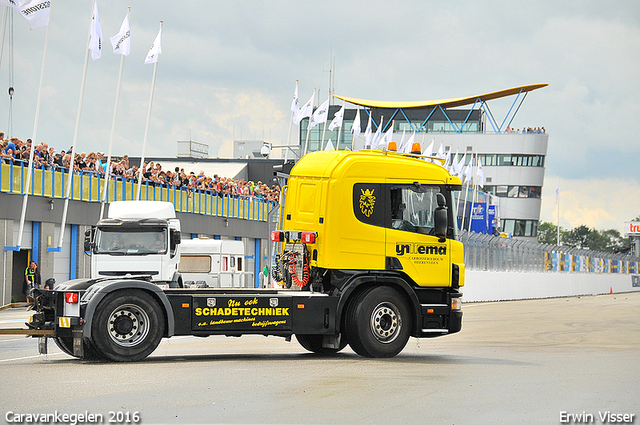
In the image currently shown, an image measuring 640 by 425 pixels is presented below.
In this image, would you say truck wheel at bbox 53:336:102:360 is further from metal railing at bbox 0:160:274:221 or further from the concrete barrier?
the concrete barrier

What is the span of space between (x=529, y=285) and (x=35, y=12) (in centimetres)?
3567

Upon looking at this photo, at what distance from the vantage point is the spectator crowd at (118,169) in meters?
34.4

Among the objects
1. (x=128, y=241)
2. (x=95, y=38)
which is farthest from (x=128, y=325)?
(x=95, y=38)

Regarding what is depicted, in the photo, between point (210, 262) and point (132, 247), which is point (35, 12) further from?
point (132, 247)

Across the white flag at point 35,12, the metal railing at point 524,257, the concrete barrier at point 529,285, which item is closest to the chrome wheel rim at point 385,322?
the white flag at point 35,12

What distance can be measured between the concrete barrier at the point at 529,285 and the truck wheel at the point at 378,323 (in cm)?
2921

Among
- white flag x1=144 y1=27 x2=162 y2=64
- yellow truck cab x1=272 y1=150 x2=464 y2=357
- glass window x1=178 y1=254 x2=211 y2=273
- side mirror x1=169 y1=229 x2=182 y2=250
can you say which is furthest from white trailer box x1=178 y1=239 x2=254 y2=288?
yellow truck cab x1=272 y1=150 x2=464 y2=357

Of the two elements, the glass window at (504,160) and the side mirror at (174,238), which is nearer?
the side mirror at (174,238)

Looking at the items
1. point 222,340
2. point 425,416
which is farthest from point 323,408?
point 222,340

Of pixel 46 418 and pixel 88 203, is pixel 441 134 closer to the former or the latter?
pixel 88 203

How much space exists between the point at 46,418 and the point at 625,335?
56.3 feet

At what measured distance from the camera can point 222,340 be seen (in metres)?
21.9

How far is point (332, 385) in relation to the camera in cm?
1162

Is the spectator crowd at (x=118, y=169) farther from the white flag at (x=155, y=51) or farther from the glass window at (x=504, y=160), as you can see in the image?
the glass window at (x=504, y=160)
